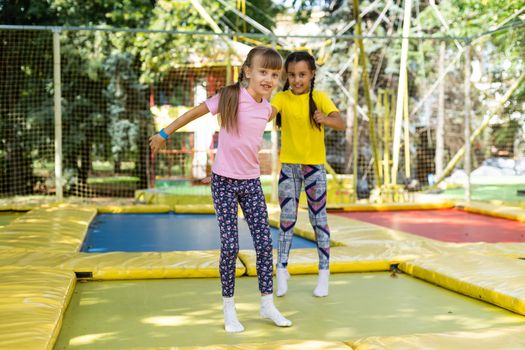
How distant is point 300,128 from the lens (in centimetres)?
275

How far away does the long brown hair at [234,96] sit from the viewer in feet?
7.24

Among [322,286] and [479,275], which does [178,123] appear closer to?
[322,286]

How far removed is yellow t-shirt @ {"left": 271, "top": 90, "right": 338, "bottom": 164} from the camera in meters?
2.73

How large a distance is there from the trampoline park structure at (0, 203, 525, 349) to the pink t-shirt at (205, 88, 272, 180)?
536 mm

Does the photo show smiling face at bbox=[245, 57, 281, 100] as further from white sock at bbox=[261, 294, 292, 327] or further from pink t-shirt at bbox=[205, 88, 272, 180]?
white sock at bbox=[261, 294, 292, 327]

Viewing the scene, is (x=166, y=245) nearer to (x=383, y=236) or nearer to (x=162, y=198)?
(x=383, y=236)

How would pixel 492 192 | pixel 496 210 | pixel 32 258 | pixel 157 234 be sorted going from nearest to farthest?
1. pixel 32 258
2. pixel 157 234
3. pixel 496 210
4. pixel 492 192

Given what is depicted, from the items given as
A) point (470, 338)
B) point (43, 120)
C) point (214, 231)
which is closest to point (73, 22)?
point (43, 120)

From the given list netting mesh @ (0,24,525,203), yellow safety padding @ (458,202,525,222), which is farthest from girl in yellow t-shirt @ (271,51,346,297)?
netting mesh @ (0,24,525,203)

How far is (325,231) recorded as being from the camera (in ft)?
9.02

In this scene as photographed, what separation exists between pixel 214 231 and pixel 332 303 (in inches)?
98.1

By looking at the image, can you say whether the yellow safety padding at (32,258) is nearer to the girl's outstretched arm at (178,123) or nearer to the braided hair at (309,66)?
the girl's outstretched arm at (178,123)

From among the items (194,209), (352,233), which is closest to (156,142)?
(352,233)

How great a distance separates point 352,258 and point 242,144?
1292 millimetres
